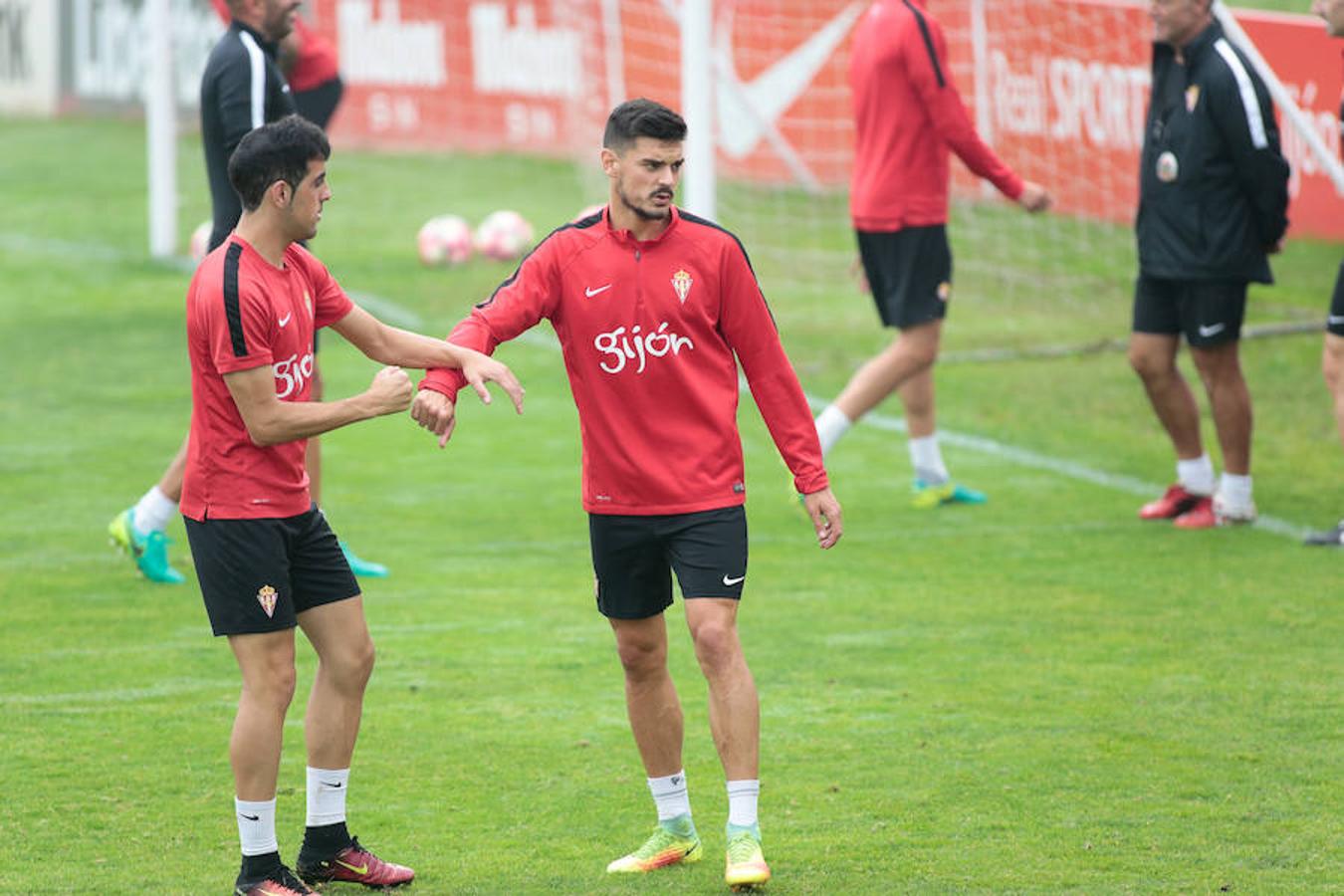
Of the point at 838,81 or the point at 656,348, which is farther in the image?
the point at 838,81

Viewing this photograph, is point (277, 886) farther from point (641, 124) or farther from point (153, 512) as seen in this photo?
point (153, 512)

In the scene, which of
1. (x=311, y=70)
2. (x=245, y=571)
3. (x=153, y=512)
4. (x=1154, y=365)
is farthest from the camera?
(x=311, y=70)

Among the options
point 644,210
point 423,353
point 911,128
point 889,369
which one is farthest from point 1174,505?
point 423,353

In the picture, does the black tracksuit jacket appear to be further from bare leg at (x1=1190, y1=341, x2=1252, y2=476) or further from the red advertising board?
the red advertising board

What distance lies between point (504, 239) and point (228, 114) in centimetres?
1005

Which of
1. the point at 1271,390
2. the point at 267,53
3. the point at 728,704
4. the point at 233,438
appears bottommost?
the point at 1271,390

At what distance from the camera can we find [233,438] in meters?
4.99

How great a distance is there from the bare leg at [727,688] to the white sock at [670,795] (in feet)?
0.75

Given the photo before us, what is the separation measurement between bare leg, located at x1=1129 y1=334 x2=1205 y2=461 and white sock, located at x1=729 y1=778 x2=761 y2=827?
187 inches

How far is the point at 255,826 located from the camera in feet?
16.1

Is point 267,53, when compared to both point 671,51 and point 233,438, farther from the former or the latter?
point 671,51

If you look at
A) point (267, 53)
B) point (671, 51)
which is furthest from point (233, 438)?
point (671, 51)

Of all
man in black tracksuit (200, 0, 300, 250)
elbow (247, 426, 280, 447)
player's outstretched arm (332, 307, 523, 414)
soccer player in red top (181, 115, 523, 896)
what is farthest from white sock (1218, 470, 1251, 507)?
elbow (247, 426, 280, 447)

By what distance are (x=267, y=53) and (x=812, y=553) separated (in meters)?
3.04
